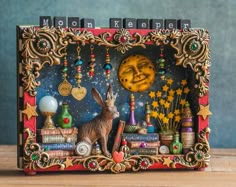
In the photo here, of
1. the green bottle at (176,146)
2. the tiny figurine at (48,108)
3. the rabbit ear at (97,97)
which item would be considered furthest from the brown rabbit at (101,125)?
the green bottle at (176,146)

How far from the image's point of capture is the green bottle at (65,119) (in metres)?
1.73

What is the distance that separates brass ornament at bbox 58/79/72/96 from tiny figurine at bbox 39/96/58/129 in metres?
0.04

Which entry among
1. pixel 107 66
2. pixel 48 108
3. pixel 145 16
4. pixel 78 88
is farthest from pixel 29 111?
pixel 145 16

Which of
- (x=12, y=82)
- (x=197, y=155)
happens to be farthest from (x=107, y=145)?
(x=12, y=82)

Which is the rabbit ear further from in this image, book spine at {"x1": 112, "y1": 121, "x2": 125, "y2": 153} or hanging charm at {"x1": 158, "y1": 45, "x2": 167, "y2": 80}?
hanging charm at {"x1": 158, "y1": 45, "x2": 167, "y2": 80}

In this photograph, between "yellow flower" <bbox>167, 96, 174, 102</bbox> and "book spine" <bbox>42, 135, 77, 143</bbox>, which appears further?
"yellow flower" <bbox>167, 96, 174, 102</bbox>

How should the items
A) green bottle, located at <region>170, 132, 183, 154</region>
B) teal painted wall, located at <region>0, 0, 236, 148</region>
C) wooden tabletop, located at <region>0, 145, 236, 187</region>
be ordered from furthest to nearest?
teal painted wall, located at <region>0, 0, 236, 148</region> → green bottle, located at <region>170, 132, 183, 154</region> → wooden tabletop, located at <region>0, 145, 236, 187</region>

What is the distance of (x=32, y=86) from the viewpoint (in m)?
1.66

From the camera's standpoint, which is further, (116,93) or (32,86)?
(116,93)

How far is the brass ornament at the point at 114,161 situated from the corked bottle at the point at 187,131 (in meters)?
0.02

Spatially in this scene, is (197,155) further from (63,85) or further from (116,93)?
(63,85)

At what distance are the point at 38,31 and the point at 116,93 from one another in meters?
0.33

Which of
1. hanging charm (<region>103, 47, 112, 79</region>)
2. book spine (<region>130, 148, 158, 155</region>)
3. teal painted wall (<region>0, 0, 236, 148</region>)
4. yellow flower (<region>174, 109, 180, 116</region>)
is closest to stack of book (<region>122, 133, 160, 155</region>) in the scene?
book spine (<region>130, 148, 158, 155</region>)

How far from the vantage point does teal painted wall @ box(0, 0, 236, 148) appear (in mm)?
2297
